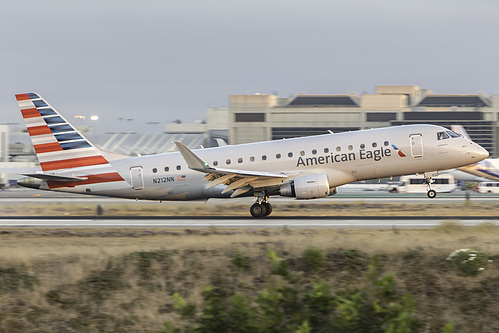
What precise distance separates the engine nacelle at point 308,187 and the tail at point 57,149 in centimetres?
953

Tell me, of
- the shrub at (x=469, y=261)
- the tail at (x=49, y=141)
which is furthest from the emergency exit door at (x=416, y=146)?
the tail at (x=49, y=141)

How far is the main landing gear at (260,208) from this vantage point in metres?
31.5

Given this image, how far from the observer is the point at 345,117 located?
12694 cm

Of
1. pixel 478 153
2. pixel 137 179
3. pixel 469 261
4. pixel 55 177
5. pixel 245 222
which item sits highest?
pixel 478 153

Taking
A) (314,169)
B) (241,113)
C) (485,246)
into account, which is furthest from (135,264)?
(241,113)

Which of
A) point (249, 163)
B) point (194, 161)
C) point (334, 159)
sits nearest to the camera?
point (194, 161)

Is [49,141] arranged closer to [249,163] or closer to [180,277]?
[249,163]

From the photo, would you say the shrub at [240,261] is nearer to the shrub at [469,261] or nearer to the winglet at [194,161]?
the shrub at [469,261]

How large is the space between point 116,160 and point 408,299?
24.4m

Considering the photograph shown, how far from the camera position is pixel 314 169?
30859mm

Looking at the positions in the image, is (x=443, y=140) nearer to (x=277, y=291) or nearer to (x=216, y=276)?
(x=216, y=276)

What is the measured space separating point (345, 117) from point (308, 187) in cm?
9953

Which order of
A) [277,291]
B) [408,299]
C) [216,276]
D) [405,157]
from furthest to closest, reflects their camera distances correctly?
1. [405,157]
2. [216,276]
3. [277,291]
4. [408,299]

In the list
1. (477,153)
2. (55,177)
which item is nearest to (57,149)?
(55,177)
